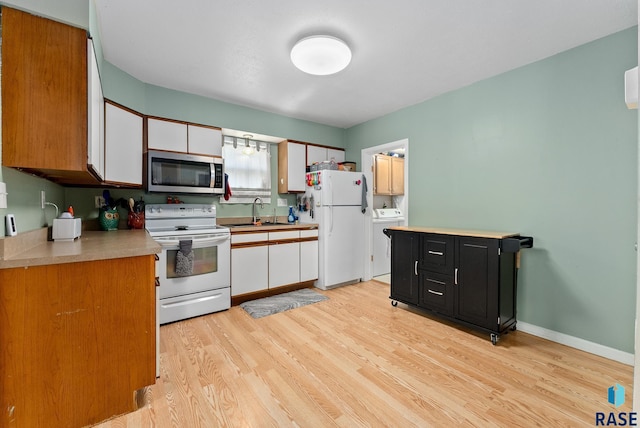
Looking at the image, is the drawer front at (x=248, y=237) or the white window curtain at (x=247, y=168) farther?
the white window curtain at (x=247, y=168)

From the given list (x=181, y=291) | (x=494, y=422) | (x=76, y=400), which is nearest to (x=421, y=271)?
(x=494, y=422)

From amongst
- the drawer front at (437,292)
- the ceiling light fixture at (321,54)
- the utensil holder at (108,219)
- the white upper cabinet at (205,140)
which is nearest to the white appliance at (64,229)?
the utensil holder at (108,219)

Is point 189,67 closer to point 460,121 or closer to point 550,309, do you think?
point 460,121

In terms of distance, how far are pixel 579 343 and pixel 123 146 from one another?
4347 millimetres

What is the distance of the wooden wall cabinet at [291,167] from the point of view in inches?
155

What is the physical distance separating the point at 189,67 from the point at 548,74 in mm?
3303

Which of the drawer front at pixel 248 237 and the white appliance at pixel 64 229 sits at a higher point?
the white appliance at pixel 64 229

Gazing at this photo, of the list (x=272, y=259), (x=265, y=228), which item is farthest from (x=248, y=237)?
(x=272, y=259)

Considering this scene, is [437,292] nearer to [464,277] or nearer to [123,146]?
[464,277]

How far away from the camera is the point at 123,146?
2.54 meters

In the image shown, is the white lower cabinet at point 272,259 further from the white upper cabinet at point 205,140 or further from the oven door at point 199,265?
the white upper cabinet at point 205,140

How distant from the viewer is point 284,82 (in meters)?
2.93

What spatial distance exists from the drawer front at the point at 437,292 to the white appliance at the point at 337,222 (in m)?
1.30

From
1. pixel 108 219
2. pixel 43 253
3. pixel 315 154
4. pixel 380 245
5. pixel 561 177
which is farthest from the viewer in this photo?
pixel 380 245
